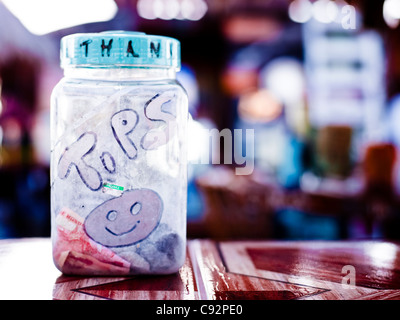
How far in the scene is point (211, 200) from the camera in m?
3.12

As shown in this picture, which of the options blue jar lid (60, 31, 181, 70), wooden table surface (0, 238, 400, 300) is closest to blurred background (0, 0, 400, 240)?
blue jar lid (60, 31, 181, 70)

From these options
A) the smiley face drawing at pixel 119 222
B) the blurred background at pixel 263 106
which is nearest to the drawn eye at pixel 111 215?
the smiley face drawing at pixel 119 222

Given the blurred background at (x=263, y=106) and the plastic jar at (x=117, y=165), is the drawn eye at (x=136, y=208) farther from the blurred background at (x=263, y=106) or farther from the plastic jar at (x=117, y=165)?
the blurred background at (x=263, y=106)

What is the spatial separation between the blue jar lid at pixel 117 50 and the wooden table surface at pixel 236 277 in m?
0.30

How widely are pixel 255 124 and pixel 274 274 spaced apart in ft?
25.5

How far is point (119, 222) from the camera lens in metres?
0.64

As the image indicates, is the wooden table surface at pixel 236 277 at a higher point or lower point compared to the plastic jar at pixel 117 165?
lower

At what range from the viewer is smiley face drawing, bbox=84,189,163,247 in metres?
0.64

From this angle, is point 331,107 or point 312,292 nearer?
point 312,292

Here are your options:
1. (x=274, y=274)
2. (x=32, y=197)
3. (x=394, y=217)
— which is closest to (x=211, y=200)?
(x=394, y=217)

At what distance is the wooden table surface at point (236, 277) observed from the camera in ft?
1.95

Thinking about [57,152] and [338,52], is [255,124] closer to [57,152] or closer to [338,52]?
[338,52]

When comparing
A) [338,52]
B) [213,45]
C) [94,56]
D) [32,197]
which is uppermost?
[213,45]

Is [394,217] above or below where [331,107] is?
below
